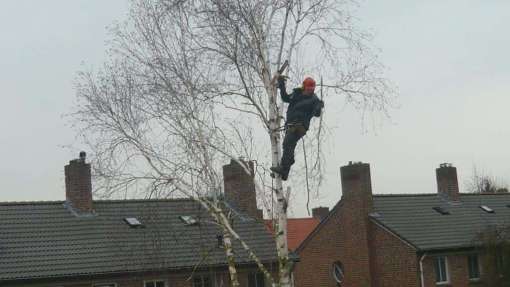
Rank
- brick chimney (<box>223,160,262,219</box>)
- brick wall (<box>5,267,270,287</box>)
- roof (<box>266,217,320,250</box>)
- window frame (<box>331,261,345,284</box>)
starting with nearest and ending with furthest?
brick wall (<box>5,267,270,287</box>), brick chimney (<box>223,160,262,219</box>), window frame (<box>331,261,345,284</box>), roof (<box>266,217,320,250</box>)

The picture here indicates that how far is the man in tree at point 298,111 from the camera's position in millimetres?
11273

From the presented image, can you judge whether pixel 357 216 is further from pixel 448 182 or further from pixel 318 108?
pixel 318 108

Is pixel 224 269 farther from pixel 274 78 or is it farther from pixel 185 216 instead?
pixel 274 78

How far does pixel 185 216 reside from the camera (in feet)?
86.7

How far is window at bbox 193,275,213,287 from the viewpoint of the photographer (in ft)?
78.5

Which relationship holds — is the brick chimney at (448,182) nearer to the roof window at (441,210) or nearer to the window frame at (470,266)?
the roof window at (441,210)

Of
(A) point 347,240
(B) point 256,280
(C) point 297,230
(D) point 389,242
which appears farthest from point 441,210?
(C) point 297,230

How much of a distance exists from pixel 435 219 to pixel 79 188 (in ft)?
47.8

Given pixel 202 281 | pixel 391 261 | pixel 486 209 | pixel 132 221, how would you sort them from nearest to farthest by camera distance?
pixel 202 281 → pixel 132 221 → pixel 391 261 → pixel 486 209

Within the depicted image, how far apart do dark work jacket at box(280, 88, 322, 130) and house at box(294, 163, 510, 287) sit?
56.3 ft

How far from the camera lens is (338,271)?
3078cm

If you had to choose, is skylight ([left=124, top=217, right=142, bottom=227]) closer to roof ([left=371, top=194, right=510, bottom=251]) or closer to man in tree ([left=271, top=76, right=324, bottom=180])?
roof ([left=371, top=194, right=510, bottom=251])

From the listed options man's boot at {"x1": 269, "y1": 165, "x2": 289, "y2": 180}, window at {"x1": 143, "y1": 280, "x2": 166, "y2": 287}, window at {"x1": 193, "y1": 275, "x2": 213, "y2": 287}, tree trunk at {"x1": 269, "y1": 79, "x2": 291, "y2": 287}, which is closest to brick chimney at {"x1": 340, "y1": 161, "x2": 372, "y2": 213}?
window at {"x1": 193, "y1": 275, "x2": 213, "y2": 287}

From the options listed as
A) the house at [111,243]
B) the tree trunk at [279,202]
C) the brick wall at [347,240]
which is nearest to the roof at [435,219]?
the brick wall at [347,240]
